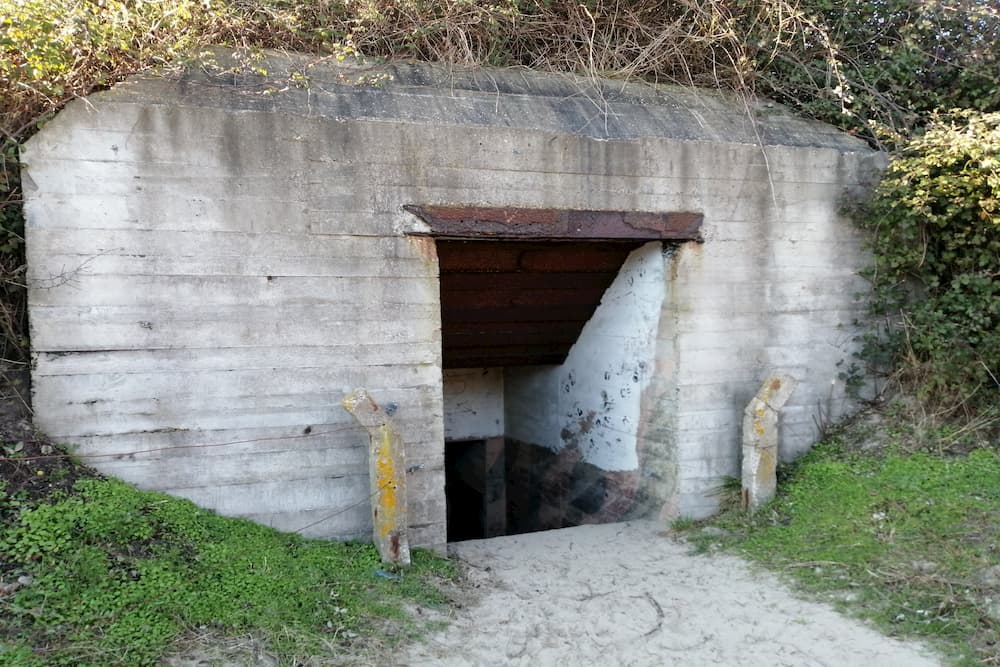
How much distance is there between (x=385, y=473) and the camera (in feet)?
14.5

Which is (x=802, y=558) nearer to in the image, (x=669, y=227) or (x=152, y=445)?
(x=669, y=227)

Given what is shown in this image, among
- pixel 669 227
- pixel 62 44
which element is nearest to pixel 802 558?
pixel 669 227

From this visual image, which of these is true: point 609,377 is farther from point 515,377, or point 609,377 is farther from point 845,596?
point 845,596

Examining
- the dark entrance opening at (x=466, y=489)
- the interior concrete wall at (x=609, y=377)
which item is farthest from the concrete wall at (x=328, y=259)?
the dark entrance opening at (x=466, y=489)

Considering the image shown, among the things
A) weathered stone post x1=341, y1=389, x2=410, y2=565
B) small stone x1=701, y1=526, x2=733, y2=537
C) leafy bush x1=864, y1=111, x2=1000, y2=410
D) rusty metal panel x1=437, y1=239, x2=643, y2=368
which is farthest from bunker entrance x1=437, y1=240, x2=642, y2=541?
leafy bush x1=864, y1=111, x2=1000, y2=410

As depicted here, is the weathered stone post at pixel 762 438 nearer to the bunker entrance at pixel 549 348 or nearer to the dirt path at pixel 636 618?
the dirt path at pixel 636 618

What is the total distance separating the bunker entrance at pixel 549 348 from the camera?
5.30m

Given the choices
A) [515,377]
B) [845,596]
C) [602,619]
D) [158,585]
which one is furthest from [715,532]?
[158,585]

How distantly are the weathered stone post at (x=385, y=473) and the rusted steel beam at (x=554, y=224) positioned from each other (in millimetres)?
1329

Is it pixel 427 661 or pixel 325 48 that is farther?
pixel 325 48

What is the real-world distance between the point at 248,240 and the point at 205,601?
7.18 ft

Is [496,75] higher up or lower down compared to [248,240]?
higher up

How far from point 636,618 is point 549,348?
3.40 meters

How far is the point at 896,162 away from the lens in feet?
18.5
